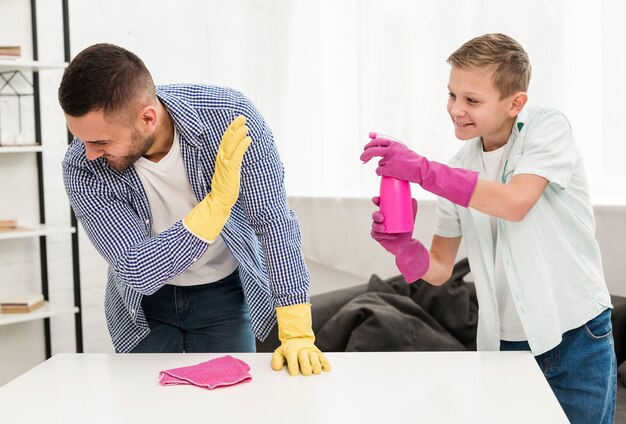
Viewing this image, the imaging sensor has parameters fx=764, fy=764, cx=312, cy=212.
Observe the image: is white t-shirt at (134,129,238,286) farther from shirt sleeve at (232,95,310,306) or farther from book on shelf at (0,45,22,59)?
book on shelf at (0,45,22,59)

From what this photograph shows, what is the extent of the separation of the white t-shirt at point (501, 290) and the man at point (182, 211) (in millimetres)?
424

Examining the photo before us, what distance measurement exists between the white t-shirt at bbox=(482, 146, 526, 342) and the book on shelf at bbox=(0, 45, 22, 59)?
240 centimetres

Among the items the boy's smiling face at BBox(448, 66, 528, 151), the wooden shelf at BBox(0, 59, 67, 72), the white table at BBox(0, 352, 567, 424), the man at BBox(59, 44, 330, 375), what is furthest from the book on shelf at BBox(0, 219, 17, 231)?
the boy's smiling face at BBox(448, 66, 528, 151)

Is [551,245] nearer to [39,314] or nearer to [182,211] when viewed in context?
[182,211]

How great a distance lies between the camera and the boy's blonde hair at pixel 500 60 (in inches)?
62.6

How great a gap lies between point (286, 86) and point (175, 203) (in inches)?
105

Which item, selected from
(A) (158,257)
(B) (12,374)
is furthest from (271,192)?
(B) (12,374)

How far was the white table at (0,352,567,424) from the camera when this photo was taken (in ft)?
4.20

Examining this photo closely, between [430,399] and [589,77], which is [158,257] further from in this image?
[589,77]

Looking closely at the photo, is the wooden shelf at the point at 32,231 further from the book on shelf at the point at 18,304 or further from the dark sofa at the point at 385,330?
the dark sofa at the point at 385,330

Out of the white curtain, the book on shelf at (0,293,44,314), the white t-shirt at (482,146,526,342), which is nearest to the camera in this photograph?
the white t-shirt at (482,146,526,342)

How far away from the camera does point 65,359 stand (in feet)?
5.47

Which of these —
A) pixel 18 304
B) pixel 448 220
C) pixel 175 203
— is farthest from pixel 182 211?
pixel 18 304

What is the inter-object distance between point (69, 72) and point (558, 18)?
1.93 m
